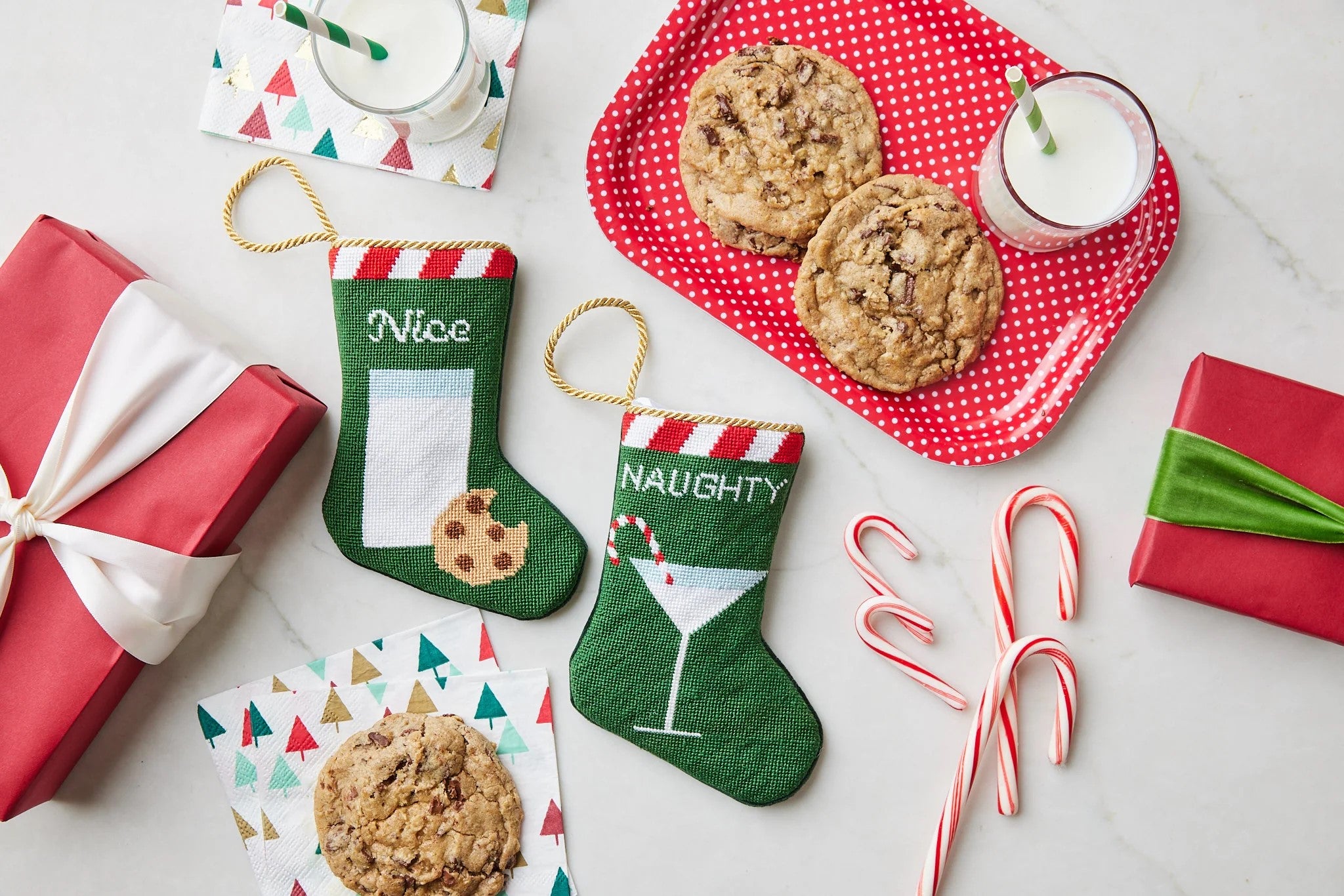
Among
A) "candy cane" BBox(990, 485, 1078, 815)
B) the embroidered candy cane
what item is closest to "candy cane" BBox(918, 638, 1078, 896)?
"candy cane" BBox(990, 485, 1078, 815)

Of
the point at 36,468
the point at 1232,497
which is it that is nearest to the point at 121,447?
the point at 36,468

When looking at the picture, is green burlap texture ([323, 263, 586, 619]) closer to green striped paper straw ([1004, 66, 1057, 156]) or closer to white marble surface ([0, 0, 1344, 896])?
white marble surface ([0, 0, 1344, 896])

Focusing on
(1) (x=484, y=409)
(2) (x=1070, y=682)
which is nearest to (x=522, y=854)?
(1) (x=484, y=409)

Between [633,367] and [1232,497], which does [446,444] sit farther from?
[1232,497]

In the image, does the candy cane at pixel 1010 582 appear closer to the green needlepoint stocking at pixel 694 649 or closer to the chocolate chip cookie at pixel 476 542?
the green needlepoint stocking at pixel 694 649

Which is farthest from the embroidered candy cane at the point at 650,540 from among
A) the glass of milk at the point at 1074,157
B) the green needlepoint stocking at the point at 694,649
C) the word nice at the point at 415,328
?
the glass of milk at the point at 1074,157

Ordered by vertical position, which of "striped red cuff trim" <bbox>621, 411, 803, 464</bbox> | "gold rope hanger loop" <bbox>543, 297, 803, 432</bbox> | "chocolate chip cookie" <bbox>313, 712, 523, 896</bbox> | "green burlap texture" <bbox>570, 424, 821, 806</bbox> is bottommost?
"chocolate chip cookie" <bbox>313, 712, 523, 896</bbox>
